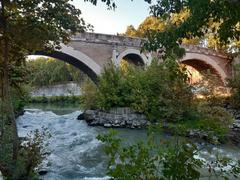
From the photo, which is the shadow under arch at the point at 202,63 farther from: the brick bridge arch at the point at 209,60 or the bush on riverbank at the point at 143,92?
the bush on riverbank at the point at 143,92

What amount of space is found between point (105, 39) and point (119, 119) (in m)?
9.46

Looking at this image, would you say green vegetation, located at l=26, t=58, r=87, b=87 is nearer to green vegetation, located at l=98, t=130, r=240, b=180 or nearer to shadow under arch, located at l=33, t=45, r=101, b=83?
shadow under arch, located at l=33, t=45, r=101, b=83

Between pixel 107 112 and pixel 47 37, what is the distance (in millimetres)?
11231

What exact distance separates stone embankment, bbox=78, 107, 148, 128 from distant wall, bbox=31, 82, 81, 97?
23236 millimetres

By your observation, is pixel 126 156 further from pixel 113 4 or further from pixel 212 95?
pixel 212 95

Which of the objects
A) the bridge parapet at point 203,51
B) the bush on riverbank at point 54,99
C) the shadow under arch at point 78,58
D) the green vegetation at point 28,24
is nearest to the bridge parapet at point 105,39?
the shadow under arch at point 78,58

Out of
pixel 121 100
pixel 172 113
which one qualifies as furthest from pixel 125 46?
pixel 172 113

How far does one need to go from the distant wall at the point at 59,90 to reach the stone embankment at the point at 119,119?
23.2 m

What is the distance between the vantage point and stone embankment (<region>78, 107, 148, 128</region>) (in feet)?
55.2

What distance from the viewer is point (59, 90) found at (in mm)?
43469

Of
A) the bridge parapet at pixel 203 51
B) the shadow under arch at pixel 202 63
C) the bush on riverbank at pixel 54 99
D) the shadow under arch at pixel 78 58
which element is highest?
the bridge parapet at pixel 203 51

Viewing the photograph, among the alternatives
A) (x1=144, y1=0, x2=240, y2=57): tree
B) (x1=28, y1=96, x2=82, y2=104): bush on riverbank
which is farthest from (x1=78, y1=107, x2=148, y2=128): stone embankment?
(x1=28, y1=96, x2=82, y2=104): bush on riverbank

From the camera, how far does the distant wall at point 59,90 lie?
137 feet

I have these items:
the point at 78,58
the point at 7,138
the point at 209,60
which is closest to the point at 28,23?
the point at 7,138
